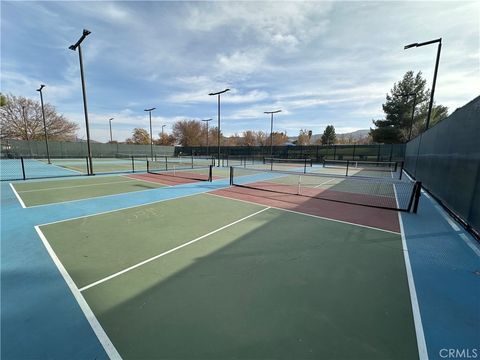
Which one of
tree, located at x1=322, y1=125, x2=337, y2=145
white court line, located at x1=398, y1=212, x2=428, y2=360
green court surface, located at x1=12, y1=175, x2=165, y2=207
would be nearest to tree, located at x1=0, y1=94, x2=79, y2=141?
green court surface, located at x1=12, y1=175, x2=165, y2=207

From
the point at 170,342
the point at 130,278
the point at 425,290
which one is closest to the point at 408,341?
the point at 425,290

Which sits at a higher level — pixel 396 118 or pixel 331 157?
pixel 396 118

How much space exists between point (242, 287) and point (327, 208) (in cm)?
543

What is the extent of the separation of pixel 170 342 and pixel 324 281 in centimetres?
235

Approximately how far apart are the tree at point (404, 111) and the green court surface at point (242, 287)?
4165cm

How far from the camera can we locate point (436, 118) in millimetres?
37938

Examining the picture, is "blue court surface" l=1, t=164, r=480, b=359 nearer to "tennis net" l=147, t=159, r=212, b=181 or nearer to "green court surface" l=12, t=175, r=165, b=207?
"green court surface" l=12, t=175, r=165, b=207

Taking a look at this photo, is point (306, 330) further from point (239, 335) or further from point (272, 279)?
point (272, 279)

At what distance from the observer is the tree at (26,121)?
3728cm

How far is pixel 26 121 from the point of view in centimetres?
3891

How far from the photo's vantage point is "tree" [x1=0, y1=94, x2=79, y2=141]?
37.3m

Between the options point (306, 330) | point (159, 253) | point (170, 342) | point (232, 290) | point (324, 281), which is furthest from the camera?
point (159, 253)

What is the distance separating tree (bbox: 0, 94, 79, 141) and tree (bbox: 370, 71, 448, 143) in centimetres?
6122

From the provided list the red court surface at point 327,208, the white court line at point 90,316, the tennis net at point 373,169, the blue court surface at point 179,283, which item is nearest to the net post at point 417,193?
the blue court surface at point 179,283
